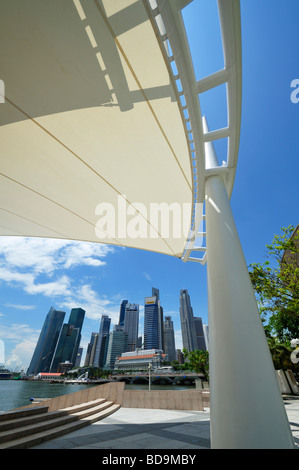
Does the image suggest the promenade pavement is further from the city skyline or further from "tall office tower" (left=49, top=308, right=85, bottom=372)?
"tall office tower" (left=49, top=308, right=85, bottom=372)

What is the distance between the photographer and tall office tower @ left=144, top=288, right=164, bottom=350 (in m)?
166

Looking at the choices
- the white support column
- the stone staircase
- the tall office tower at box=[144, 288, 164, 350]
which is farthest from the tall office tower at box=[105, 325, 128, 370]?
the white support column

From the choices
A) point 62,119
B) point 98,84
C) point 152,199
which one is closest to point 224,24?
point 98,84

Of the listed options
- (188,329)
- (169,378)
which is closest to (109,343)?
(188,329)

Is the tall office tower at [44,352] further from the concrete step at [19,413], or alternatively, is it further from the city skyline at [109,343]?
the concrete step at [19,413]

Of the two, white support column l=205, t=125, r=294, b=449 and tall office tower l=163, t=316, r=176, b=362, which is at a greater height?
tall office tower l=163, t=316, r=176, b=362

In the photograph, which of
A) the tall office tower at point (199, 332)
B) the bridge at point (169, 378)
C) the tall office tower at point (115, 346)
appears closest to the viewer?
the bridge at point (169, 378)

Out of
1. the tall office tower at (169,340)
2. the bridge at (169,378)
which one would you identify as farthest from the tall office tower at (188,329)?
the bridge at (169,378)
